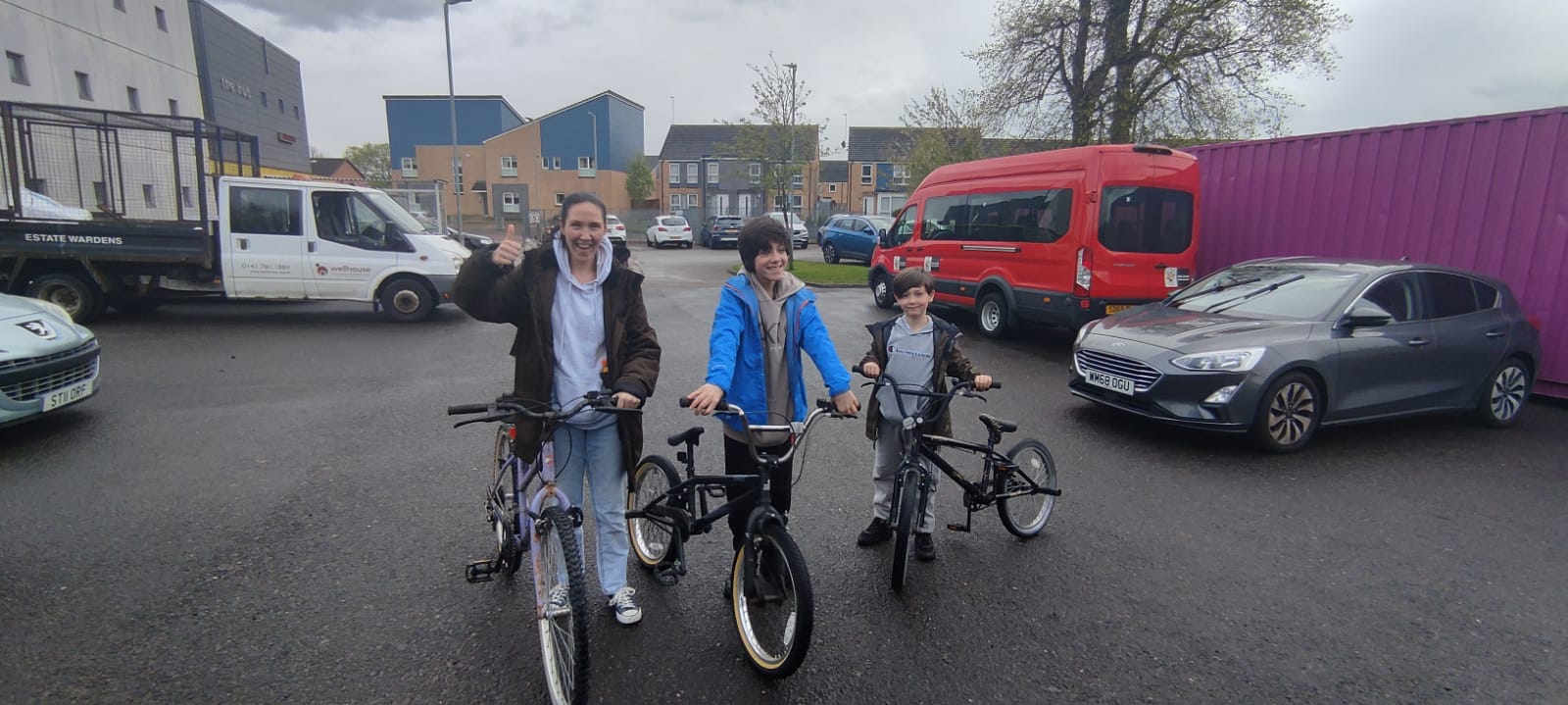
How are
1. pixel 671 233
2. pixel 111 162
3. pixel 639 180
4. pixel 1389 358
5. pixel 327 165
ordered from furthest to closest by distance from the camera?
pixel 327 165
pixel 639 180
pixel 671 233
pixel 111 162
pixel 1389 358

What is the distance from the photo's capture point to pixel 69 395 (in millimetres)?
5594

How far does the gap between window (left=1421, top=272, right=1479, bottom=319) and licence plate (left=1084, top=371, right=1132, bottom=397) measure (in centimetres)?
275

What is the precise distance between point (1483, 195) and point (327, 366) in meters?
12.1

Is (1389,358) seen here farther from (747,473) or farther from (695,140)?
(695,140)

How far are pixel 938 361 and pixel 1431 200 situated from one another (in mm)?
7761

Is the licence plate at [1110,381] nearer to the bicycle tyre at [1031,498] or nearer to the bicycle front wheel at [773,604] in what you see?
the bicycle tyre at [1031,498]

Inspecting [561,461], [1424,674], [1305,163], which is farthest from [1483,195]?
[561,461]

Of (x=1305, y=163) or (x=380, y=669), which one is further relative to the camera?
(x=1305, y=163)

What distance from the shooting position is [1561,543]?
4.19 meters

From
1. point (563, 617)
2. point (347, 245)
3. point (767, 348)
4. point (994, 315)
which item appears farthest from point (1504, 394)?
point (347, 245)

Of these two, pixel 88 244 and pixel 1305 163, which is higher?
pixel 1305 163

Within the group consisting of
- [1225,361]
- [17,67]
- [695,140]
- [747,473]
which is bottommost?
[747,473]

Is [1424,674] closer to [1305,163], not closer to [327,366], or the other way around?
[1305,163]

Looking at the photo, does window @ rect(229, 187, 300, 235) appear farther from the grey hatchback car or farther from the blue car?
the blue car
